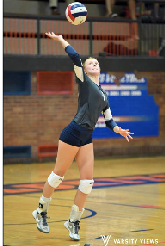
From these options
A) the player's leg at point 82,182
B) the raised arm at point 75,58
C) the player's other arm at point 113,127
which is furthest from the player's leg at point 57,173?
the raised arm at point 75,58

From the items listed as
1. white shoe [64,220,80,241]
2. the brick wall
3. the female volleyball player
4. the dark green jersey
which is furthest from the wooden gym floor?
the brick wall

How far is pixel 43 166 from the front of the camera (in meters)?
17.8

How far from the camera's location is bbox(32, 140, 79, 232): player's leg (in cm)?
723

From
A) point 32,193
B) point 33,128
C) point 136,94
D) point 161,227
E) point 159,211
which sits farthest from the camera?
point 136,94

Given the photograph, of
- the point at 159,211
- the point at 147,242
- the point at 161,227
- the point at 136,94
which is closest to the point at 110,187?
the point at 159,211

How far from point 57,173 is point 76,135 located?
51 centimetres

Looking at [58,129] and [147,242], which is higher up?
[147,242]

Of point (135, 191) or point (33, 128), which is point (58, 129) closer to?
point (33, 128)

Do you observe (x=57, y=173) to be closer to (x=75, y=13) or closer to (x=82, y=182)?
(x=82, y=182)

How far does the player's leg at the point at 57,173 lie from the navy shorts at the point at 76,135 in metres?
0.06

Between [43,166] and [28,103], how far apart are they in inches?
87.4

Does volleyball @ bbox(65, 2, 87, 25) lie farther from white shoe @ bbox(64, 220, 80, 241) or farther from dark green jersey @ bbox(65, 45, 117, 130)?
white shoe @ bbox(64, 220, 80, 241)

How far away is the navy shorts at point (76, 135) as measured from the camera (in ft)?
23.7

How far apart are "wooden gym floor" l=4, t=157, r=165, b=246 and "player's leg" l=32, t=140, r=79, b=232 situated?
7.6 inches
